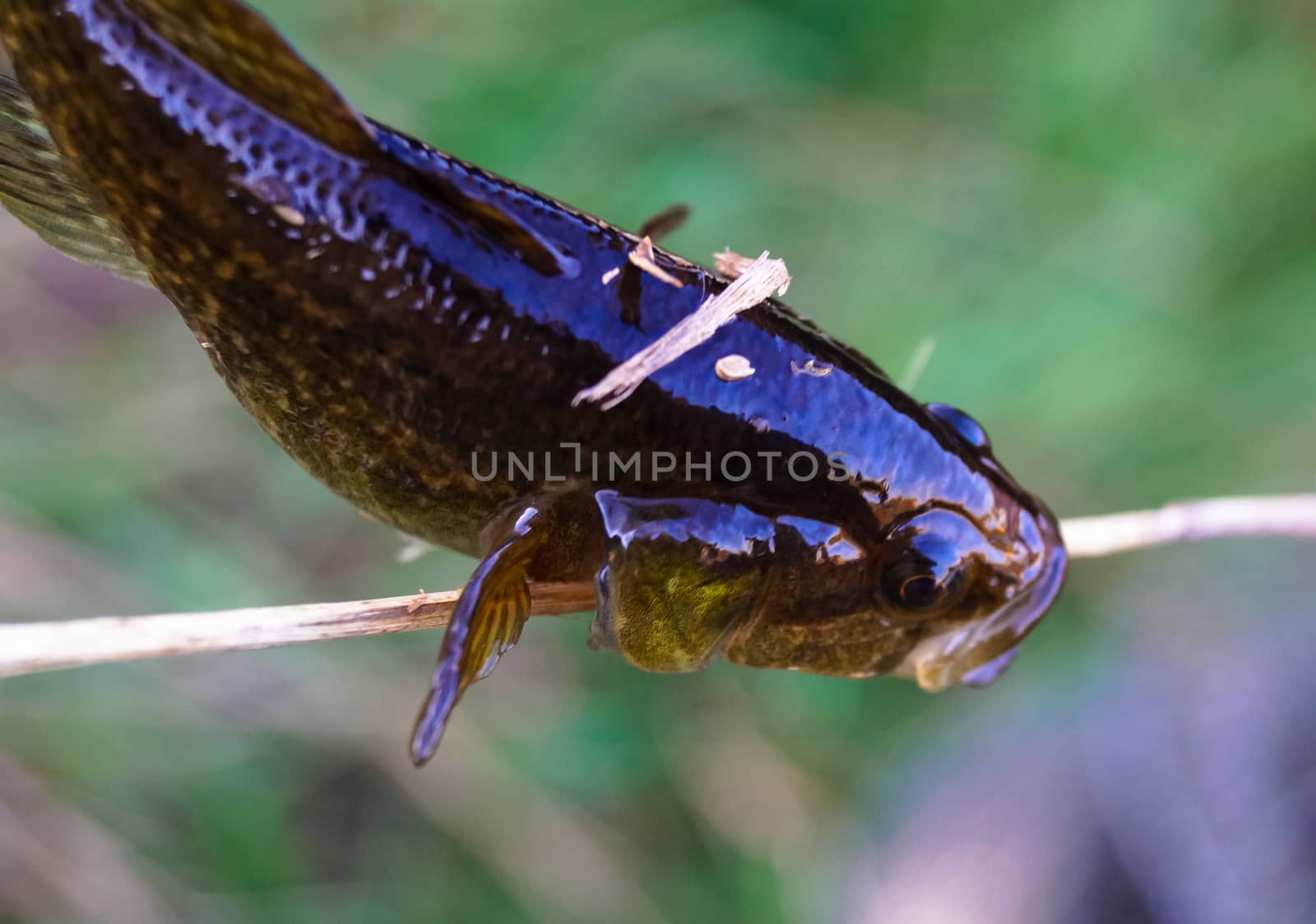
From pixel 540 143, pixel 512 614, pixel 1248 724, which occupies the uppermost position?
pixel 540 143

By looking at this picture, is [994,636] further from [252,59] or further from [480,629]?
[252,59]

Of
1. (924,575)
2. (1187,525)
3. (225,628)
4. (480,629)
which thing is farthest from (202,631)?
(1187,525)

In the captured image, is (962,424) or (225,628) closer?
(225,628)

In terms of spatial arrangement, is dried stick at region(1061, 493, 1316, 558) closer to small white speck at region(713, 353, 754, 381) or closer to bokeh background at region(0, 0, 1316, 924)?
small white speck at region(713, 353, 754, 381)

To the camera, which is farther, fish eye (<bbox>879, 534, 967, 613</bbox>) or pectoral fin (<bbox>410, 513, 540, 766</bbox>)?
fish eye (<bbox>879, 534, 967, 613</bbox>)

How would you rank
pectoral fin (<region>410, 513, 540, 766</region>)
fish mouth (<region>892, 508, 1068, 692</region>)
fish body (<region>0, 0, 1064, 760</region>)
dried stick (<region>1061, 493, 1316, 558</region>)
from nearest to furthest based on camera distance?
pectoral fin (<region>410, 513, 540, 766</region>) → fish body (<region>0, 0, 1064, 760</region>) → fish mouth (<region>892, 508, 1068, 692</region>) → dried stick (<region>1061, 493, 1316, 558</region>)

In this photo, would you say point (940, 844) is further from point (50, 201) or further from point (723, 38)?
point (50, 201)

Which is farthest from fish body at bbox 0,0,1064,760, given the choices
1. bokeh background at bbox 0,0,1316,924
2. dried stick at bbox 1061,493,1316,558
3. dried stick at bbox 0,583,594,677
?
bokeh background at bbox 0,0,1316,924

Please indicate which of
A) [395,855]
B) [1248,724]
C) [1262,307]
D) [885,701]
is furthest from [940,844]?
[1262,307]
